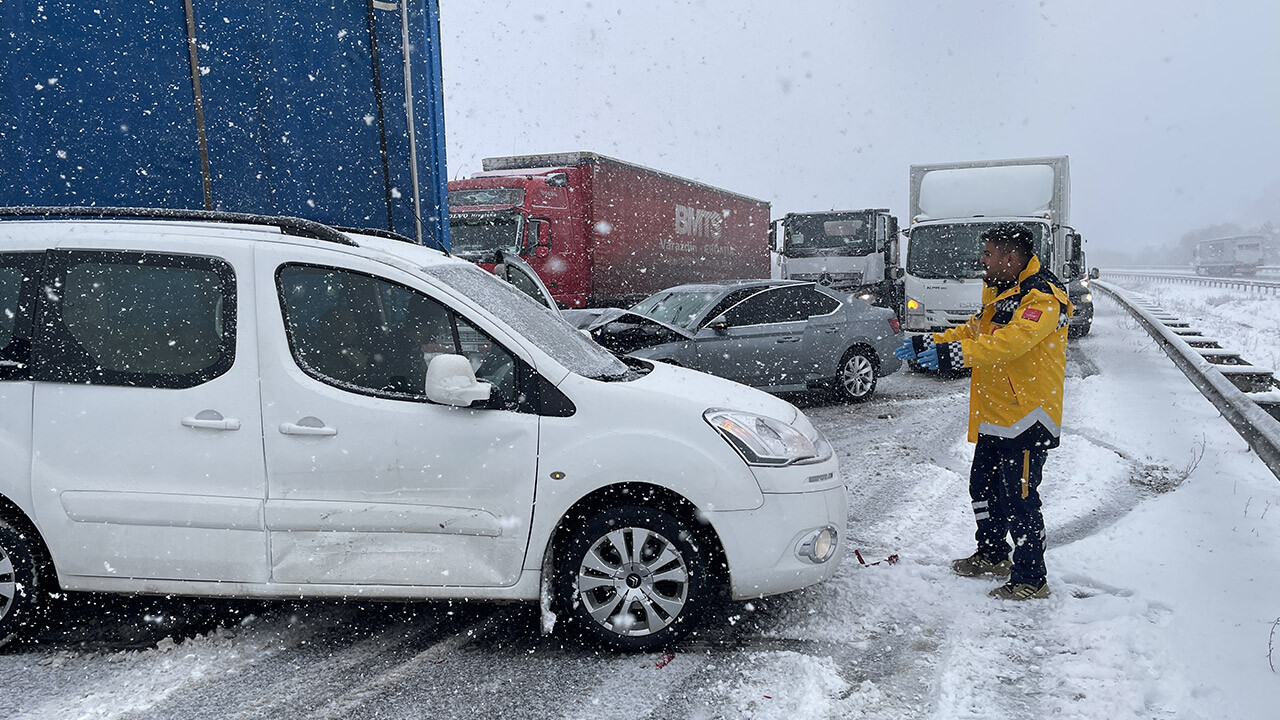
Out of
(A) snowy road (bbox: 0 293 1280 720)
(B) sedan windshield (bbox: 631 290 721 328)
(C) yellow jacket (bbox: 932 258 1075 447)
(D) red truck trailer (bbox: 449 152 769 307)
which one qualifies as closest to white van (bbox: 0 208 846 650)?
(A) snowy road (bbox: 0 293 1280 720)

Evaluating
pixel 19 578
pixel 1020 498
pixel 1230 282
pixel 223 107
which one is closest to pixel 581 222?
pixel 223 107

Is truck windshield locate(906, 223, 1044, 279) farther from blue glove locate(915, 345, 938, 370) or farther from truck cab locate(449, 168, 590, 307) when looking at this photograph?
blue glove locate(915, 345, 938, 370)

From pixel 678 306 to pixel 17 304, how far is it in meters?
7.11

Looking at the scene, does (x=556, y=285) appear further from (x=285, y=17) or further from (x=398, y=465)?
(x=398, y=465)

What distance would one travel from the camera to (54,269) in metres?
3.61

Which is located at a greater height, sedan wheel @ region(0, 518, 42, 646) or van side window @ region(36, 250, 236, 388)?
van side window @ region(36, 250, 236, 388)

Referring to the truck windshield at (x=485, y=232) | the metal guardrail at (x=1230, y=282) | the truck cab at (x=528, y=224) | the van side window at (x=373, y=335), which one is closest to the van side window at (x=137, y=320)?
the van side window at (x=373, y=335)

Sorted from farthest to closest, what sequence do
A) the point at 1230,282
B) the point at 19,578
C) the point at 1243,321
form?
1. the point at 1230,282
2. the point at 1243,321
3. the point at 19,578

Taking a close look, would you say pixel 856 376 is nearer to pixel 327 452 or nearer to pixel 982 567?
pixel 982 567

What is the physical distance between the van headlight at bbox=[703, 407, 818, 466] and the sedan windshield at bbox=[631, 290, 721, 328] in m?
5.68

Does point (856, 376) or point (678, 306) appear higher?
point (678, 306)

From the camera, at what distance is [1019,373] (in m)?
4.13

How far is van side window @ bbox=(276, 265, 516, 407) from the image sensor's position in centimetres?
355

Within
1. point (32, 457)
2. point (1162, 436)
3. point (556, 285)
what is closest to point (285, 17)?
point (32, 457)
